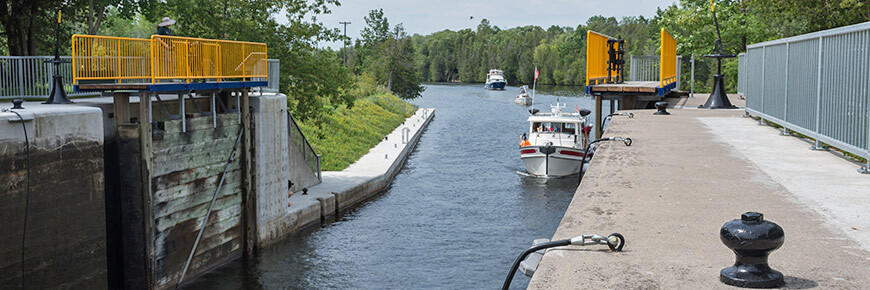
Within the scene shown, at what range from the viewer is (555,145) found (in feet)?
117

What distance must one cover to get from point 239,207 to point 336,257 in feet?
8.91

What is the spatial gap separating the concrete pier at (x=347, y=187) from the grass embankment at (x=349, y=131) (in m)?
0.57

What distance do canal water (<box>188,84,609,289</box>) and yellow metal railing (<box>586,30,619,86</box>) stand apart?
15.0 feet

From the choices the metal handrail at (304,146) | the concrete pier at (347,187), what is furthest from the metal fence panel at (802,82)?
the metal handrail at (304,146)

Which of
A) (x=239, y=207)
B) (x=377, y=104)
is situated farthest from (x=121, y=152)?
(x=377, y=104)

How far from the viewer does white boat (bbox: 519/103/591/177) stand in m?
35.5

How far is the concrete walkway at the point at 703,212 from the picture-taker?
598cm

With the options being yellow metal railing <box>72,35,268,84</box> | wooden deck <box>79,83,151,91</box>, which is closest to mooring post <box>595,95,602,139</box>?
yellow metal railing <box>72,35,268,84</box>

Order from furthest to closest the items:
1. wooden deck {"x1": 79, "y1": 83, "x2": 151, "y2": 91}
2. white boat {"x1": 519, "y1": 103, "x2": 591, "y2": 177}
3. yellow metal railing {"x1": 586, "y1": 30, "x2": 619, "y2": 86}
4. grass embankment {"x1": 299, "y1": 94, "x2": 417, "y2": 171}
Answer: white boat {"x1": 519, "y1": 103, "x2": 591, "y2": 177} → grass embankment {"x1": 299, "y1": 94, "x2": 417, "y2": 171} → yellow metal railing {"x1": 586, "y1": 30, "x2": 619, "y2": 86} → wooden deck {"x1": 79, "y1": 83, "x2": 151, "y2": 91}

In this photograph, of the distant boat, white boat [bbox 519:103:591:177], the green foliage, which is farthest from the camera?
the distant boat

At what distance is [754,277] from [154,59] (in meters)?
13.8

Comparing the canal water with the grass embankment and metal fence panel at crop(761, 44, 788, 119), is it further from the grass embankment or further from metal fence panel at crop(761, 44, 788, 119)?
metal fence panel at crop(761, 44, 788, 119)

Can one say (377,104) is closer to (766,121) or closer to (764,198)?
(766,121)

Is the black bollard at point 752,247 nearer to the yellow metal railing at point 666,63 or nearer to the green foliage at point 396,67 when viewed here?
the yellow metal railing at point 666,63
